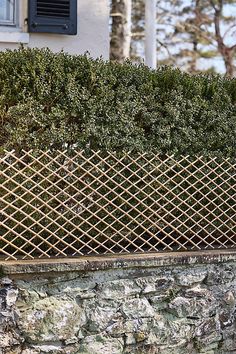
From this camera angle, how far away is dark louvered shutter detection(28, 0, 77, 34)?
7863mm

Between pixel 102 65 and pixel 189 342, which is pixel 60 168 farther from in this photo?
pixel 189 342

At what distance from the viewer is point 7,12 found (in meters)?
8.05

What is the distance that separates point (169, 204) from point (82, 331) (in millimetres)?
1393

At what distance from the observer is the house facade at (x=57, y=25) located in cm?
786

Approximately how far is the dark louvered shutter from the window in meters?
0.27

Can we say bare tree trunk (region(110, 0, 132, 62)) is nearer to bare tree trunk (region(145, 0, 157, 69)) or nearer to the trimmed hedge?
bare tree trunk (region(145, 0, 157, 69))

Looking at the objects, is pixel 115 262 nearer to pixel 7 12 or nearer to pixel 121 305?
pixel 121 305

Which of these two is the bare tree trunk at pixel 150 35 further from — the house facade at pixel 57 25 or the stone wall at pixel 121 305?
the stone wall at pixel 121 305

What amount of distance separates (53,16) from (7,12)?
1.74 ft

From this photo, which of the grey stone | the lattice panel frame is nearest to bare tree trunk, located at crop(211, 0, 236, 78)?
the lattice panel frame

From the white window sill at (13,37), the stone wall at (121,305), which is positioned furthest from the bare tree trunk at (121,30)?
the stone wall at (121,305)

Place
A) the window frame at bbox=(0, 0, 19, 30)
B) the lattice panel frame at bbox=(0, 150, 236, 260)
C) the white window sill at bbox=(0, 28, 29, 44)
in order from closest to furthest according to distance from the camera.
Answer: the lattice panel frame at bbox=(0, 150, 236, 260), the white window sill at bbox=(0, 28, 29, 44), the window frame at bbox=(0, 0, 19, 30)

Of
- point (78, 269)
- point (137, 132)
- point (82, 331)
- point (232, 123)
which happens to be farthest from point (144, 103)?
point (82, 331)

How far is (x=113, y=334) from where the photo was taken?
5.67 metres
